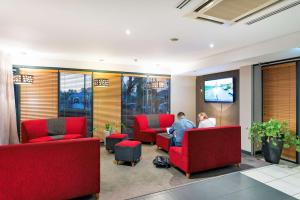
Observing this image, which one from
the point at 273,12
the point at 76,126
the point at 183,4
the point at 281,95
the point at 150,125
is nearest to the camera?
the point at 183,4

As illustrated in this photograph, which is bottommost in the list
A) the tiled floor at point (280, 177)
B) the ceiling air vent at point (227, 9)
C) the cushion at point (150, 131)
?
the tiled floor at point (280, 177)

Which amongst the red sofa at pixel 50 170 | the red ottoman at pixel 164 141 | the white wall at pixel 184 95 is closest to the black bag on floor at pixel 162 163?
the red ottoman at pixel 164 141

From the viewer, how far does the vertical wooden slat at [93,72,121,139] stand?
6.09m

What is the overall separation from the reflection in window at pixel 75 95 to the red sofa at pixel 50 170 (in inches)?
139

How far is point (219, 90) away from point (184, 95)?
4.89 ft

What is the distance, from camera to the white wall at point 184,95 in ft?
23.6

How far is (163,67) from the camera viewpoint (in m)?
6.97

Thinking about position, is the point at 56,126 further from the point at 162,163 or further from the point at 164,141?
the point at 162,163

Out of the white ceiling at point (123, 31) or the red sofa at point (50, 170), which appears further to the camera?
the white ceiling at point (123, 31)

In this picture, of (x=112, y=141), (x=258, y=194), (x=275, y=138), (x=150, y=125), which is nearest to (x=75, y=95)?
(x=112, y=141)

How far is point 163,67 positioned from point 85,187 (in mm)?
5100

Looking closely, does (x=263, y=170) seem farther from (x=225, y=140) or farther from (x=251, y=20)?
(x=251, y=20)

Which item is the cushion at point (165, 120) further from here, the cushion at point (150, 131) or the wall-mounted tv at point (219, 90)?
the wall-mounted tv at point (219, 90)

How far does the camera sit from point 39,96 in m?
5.44
